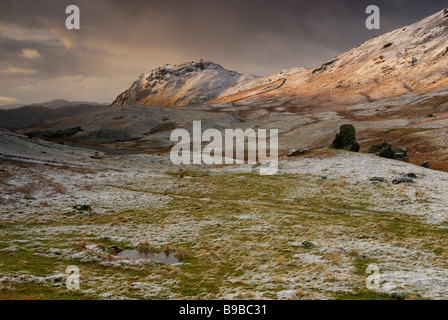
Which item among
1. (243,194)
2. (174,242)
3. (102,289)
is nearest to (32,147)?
(243,194)

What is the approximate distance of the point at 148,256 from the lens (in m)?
16.4

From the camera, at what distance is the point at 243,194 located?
1308 inches

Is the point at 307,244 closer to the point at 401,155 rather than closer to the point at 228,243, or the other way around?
the point at 228,243

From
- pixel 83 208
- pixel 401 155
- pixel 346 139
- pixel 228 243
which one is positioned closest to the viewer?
pixel 228 243

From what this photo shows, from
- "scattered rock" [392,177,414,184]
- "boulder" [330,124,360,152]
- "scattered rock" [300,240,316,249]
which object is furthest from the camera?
"boulder" [330,124,360,152]

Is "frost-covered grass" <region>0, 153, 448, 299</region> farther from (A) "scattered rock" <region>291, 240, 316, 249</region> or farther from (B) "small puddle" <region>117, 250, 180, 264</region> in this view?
(B) "small puddle" <region>117, 250, 180, 264</region>

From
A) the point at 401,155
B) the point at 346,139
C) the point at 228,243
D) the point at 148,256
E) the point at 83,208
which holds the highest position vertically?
the point at 346,139

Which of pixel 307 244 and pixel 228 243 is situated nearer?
pixel 307 244

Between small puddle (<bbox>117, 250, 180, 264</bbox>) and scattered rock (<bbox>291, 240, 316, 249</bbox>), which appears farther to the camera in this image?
scattered rock (<bbox>291, 240, 316, 249</bbox>)

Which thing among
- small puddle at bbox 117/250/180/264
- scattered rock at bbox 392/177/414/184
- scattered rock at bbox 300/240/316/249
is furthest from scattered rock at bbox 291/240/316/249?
scattered rock at bbox 392/177/414/184

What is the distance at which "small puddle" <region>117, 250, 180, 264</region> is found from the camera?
15.8 meters

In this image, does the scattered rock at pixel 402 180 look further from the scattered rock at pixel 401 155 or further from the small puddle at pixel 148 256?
the small puddle at pixel 148 256

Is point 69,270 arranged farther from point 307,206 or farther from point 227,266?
point 307,206

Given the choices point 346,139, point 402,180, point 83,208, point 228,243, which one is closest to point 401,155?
point 346,139
